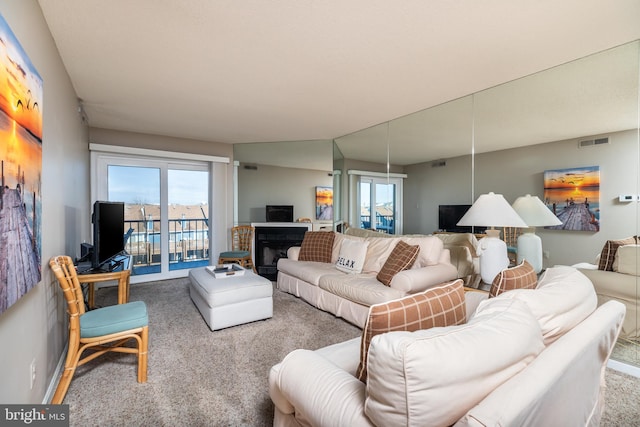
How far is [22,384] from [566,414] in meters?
2.36

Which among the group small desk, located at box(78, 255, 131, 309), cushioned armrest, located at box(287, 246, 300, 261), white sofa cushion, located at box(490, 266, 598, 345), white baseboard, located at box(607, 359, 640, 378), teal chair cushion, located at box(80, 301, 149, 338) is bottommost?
white baseboard, located at box(607, 359, 640, 378)

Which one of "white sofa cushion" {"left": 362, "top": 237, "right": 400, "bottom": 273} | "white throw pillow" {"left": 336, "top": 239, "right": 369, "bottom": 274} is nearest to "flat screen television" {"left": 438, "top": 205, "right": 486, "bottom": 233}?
"white sofa cushion" {"left": 362, "top": 237, "right": 400, "bottom": 273}

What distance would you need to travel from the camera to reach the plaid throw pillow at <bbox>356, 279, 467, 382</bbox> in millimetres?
1043

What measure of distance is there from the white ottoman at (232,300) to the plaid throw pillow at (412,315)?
6.73 feet

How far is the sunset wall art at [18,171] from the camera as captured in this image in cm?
112

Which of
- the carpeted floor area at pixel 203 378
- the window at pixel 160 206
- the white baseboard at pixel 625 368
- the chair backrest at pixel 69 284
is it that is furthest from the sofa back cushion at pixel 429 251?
the window at pixel 160 206

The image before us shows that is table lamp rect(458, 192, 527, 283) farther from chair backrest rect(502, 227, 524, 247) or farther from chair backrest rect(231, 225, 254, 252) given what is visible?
chair backrest rect(231, 225, 254, 252)

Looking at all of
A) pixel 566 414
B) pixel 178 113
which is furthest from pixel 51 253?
pixel 566 414

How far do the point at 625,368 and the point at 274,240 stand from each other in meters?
4.44

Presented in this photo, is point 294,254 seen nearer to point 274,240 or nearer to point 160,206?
point 274,240

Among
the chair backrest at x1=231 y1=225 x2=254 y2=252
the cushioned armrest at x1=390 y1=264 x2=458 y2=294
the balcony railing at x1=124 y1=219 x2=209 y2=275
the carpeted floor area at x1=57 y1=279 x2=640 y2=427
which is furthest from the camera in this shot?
the chair backrest at x1=231 y1=225 x2=254 y2=252

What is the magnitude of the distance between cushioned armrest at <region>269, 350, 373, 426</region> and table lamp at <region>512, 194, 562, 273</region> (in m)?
2.55

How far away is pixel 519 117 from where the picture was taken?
2.91m

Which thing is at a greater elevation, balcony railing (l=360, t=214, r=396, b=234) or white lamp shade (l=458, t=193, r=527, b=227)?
white lamp shade (l=458, t=193, r=527, b=227)
